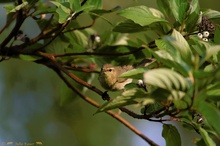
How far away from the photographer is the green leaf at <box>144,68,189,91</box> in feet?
2.08

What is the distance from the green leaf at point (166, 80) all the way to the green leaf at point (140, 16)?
352mm

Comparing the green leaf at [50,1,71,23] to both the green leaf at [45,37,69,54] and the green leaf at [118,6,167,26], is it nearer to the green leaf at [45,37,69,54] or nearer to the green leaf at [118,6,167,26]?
the green leaf at [118,6,167,26]

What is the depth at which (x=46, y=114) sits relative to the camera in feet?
6.44

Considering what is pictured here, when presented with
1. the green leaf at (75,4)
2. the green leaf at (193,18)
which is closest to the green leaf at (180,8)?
the green leaf at (193,18)

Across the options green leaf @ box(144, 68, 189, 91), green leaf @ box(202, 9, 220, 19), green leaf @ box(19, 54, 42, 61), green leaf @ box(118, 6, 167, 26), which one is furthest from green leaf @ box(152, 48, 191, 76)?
green leaf @ box(19, 54, 42, 61)

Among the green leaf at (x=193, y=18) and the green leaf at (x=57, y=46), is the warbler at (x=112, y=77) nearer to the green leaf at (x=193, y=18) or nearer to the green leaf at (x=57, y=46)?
the green leaf at (x=57, y=46)

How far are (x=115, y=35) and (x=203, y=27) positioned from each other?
456mm

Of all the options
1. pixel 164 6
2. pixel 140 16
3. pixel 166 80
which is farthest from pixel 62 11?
pixel 166 80

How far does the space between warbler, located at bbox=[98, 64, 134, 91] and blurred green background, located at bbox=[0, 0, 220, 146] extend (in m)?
0.47

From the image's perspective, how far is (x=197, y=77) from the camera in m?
0.66

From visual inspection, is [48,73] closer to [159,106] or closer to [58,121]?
[58,121]

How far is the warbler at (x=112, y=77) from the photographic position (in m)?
1.36

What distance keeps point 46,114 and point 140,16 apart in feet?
3.45

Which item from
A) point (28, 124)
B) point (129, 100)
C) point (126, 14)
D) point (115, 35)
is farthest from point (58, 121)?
point (129, 100)
